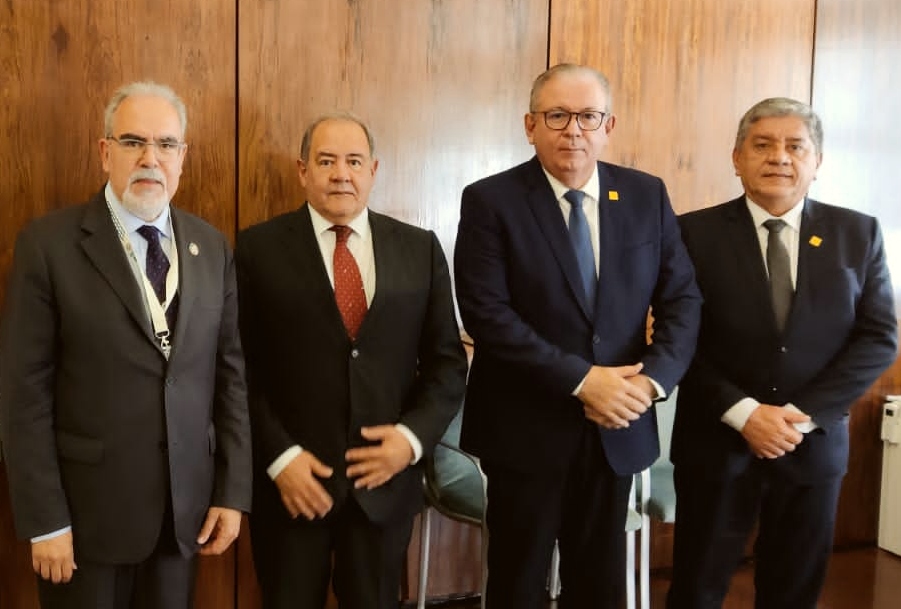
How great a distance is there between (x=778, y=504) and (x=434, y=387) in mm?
998

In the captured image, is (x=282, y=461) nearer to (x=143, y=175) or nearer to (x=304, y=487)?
(x=304, y=487)

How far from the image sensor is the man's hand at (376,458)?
6.73 ft

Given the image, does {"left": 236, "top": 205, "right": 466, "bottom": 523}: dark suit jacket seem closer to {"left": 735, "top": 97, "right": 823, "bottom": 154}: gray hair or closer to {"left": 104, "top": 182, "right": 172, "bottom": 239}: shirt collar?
{"left": 104, "top": 182, "right": 172, "bottom": 239}: shirt collar

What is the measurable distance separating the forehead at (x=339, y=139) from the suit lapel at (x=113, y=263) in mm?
569

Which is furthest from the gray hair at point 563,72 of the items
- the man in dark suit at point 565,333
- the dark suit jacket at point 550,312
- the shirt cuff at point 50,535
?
the shirt cuff at point 50,535

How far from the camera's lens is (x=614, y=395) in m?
2.01

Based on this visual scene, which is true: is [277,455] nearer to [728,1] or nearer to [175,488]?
[175,488]

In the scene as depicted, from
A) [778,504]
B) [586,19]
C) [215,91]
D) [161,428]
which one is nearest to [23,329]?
[161,428]

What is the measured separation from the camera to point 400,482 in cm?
213

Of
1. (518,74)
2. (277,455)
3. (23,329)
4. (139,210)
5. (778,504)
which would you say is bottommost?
(778,504)

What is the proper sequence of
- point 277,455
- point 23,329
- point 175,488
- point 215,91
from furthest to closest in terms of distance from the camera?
point 215,91 < point 277,455 < point 175,488 < point 23,329

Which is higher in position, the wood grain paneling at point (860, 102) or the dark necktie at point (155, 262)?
the wood grain paneling at point (860, 102)

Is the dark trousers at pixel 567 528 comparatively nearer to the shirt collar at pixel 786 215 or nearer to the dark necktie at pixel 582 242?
the dark necktie at pixel 582 242

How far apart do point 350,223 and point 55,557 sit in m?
1.01
